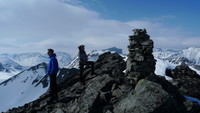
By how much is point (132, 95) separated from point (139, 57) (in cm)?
1028

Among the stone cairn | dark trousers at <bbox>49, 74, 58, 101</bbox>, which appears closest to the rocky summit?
the stone cairn

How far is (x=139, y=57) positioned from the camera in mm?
30000

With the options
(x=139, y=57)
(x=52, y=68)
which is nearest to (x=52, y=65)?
(x=52, y=68)

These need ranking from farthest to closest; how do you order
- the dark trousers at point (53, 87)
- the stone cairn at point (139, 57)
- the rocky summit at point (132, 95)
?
1. the stone cairn at point (139, 57)
2. the dark trousers at point (53, 87)
3. the rocky summit at point (132, 95)

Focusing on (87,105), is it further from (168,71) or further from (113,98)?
(168,71)

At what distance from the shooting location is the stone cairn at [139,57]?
29.0 meters

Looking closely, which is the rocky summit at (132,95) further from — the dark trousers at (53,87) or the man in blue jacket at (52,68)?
the man in blue jacket at (52,68)

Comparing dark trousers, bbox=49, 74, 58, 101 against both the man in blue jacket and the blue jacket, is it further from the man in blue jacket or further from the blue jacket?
the blue jacket

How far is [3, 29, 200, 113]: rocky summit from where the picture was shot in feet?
62.5

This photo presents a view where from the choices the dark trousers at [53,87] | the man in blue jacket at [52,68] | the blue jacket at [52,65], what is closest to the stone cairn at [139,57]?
the dark trousers at [53,87]

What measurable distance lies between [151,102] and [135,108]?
121 centimetres

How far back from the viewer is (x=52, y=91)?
2592 centimetres

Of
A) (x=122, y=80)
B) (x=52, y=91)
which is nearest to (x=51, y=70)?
(x=52, y=91)

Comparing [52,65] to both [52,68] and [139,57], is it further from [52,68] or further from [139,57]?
[139,57]
